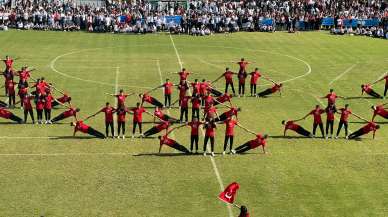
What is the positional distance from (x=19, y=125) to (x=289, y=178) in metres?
13.0

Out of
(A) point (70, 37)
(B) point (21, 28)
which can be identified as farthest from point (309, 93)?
(B) point (21, 28)

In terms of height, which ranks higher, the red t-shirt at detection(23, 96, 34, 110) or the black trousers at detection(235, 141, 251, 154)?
the red t-shirt at detection(23, 96, 34, 110)

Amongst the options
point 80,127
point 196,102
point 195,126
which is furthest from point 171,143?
point 196,102

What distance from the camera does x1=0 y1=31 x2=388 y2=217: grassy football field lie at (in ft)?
68.6

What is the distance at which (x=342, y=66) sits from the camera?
46562 millimetres

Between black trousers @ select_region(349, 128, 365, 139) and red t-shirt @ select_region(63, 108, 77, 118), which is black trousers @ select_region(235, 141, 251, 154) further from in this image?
red t-shirt @ select_region(63, 108, 77, 118)

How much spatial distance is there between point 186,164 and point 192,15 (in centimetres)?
3936

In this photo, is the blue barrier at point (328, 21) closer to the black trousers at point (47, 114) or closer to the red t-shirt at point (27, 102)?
the black trousers at point (47, 114)

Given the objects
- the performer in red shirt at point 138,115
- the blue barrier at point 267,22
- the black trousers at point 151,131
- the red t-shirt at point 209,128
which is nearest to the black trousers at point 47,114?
the performer in red shirt at point 138,115

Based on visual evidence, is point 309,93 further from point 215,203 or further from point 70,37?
point 70,37

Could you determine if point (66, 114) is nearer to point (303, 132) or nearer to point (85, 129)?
point (85, 129)

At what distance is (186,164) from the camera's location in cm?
2491

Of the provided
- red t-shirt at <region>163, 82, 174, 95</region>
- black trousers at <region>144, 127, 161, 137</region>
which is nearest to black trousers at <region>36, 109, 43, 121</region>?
black trousers at <region>144, 127, 161, 137</region>

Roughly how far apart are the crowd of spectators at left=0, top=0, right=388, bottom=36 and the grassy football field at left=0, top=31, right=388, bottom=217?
1859 centimetres
